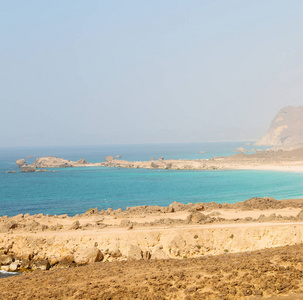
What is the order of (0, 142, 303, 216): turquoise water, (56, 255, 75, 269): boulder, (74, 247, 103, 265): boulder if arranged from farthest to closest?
(0, 142, 303, 216): turquoise water → (56, 255, 75, 269): boulder → (74, 247, 103, 265): boulder

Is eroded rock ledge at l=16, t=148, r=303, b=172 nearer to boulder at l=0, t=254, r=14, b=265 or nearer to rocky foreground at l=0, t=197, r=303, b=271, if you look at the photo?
rocky foreground at l=0, t=197, r=303, b=271

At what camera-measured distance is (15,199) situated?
1976 inches

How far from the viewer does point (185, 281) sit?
13242mm

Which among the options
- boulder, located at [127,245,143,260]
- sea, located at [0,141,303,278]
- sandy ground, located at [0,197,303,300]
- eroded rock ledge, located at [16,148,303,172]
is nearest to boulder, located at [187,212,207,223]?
sandy ground, located at [0,197,303,300]

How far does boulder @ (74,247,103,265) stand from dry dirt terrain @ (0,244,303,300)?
16.2ft

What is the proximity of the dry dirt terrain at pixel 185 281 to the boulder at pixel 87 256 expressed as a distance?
4945 millimetres

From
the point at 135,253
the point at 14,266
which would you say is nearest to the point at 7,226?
the point at 14,266

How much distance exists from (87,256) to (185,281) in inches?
326

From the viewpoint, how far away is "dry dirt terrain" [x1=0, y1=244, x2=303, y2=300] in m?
12.6

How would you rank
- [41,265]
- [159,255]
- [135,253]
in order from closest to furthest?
[135,253], [159,255], [41,265]

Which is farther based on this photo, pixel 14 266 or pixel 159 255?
pixel 14 266

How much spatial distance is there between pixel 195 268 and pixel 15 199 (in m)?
39.5

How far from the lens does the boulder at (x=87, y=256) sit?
20.4 meters

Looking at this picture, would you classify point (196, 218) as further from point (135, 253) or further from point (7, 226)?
point (7, 226)
